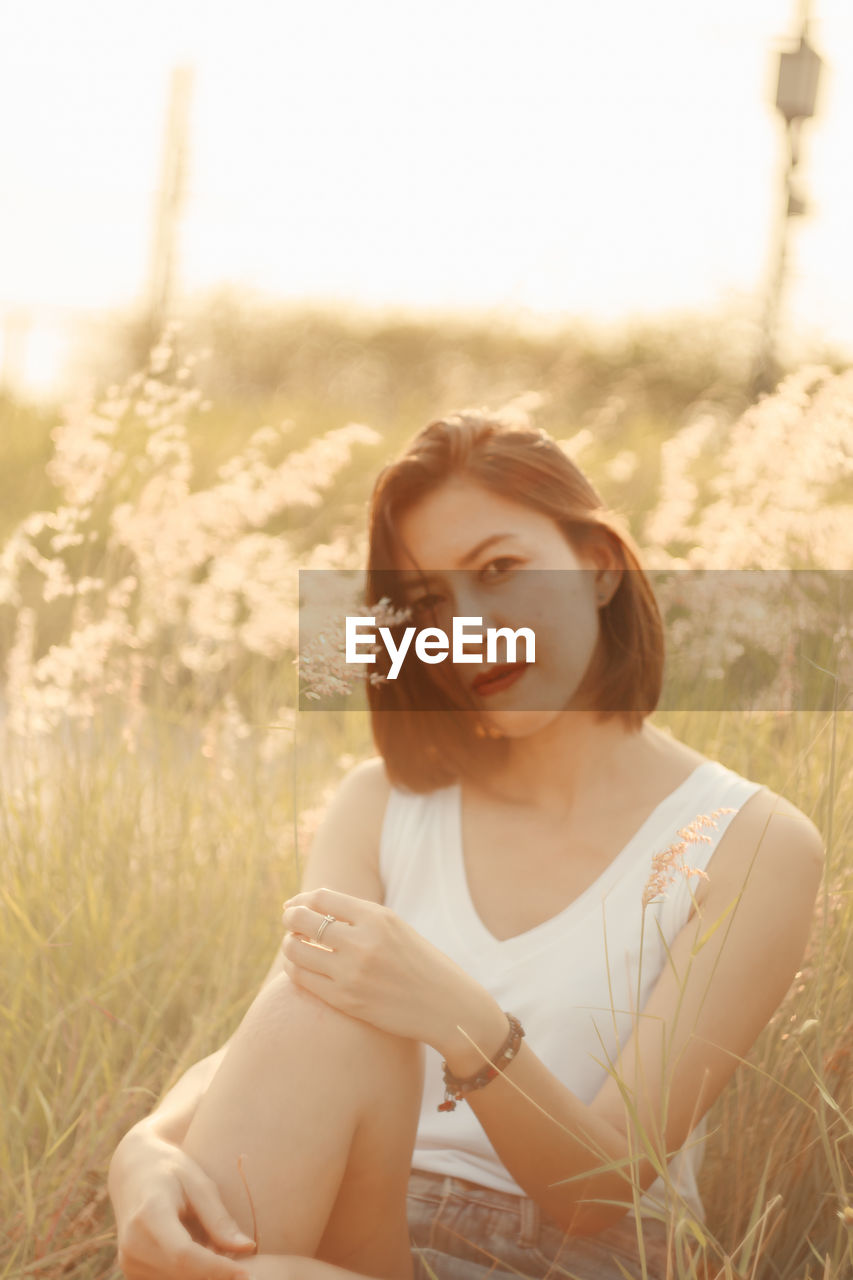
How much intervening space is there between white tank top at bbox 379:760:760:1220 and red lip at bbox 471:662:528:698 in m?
0.29

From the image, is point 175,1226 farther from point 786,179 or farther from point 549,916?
point 786,179

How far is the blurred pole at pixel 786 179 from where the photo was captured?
19.4 ft

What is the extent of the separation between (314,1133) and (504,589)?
2.68 feet

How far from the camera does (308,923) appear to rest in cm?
141

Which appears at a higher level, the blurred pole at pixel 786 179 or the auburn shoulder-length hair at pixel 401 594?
the blurred pole at pixel 786 179

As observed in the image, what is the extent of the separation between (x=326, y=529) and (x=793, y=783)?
11.0ft

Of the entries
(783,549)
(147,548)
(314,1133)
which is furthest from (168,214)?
(314,1133)

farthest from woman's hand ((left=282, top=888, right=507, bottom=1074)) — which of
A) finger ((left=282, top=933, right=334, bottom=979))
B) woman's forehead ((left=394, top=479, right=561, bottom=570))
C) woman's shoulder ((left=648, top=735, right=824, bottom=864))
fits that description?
woman's forehead ((left=394, top=479, right=561, bottom=570))

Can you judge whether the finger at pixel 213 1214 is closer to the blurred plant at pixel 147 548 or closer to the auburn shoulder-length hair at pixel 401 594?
the auburn shoulder-length hair at pixel 401 594

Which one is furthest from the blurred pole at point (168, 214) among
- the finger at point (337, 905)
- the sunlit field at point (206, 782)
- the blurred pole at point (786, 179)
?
the finger at point (337, 905)

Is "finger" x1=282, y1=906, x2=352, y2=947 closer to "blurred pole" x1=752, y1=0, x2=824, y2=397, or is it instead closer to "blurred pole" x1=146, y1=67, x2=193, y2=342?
"blurred pole" x1=752, y1=0, x2=824, y2=397

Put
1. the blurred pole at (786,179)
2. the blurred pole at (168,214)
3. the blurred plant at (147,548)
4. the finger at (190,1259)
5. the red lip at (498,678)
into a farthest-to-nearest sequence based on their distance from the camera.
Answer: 1. the blurred pole at (168,214)
2. the blurred pole at (786,179)
3. the blurred plant at (147,548)
4. the red lip at (498,678)
5. the finger at (190,1259)

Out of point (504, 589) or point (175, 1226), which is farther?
point (504, 589)

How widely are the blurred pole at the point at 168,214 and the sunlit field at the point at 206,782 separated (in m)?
6.14
